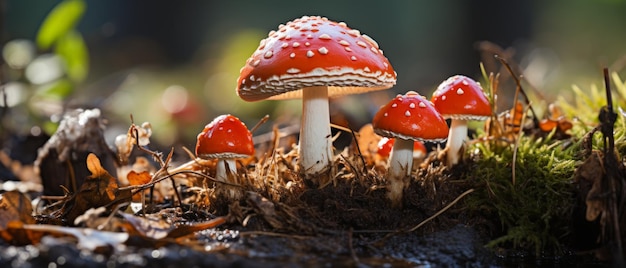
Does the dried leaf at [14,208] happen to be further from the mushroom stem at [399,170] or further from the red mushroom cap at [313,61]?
the mushroom stem at [399,170]

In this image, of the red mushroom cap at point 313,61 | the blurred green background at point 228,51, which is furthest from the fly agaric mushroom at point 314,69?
the blurred green background at point 228,51

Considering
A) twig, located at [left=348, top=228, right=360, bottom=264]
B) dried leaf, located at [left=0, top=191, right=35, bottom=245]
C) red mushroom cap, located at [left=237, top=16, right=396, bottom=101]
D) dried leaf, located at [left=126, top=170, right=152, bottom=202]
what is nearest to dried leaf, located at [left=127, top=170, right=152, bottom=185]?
→ dried leaf, located at [left=126, top=170, right=152, bottom=202]

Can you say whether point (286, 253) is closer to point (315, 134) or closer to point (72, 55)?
point (315, 134)

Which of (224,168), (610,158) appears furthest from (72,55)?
(610,158)

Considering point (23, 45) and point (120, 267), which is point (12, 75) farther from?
point (120, 267)

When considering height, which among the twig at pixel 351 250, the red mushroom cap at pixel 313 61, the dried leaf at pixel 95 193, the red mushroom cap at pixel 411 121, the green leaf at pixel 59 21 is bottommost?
the twig at pixel 351 250

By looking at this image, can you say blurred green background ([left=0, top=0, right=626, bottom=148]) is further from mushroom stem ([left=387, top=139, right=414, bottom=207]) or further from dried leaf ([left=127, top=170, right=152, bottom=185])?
mushroom stem ([left=387, top=139, right=414, bottom=207])
